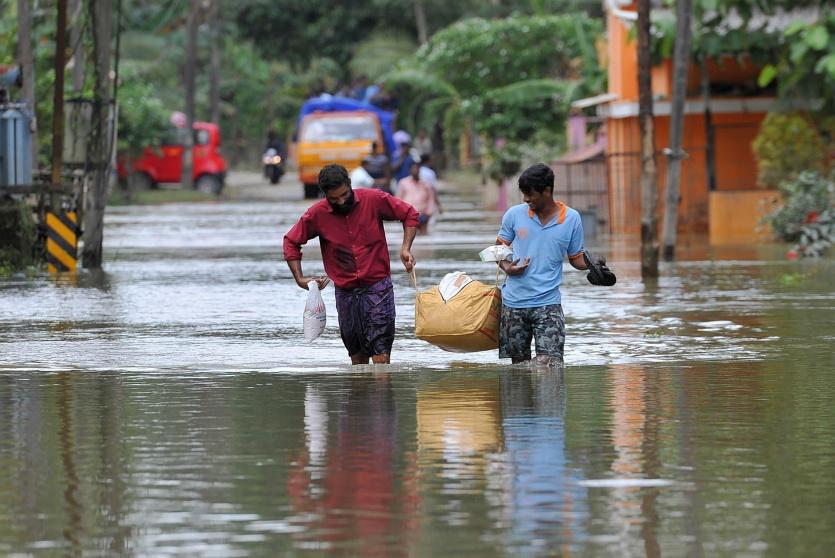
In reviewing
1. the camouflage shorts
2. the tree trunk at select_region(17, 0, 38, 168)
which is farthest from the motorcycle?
the camouflage shorts

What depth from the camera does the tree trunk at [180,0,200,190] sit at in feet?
179

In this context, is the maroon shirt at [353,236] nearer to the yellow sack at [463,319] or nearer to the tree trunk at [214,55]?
the yellow sack at [463,319]

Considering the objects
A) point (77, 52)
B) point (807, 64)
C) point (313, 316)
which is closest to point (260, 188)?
point (77, 52)

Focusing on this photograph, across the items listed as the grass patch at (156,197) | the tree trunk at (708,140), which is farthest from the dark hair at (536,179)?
the grass patch at (156,197)

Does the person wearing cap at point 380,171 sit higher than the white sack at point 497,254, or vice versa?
the person wearing cap at point 380,171

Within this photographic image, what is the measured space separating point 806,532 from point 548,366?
16.3 feet

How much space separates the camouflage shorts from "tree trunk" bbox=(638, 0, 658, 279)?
9563mm

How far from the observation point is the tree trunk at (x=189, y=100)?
54469mm

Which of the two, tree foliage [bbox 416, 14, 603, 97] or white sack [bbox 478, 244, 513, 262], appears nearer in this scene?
white sack [bbox 478, 244, 513, 262]

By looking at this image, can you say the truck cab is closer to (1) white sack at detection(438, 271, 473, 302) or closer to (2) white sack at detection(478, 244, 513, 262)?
(1) white sack at detection(438, 271, 473, 302)

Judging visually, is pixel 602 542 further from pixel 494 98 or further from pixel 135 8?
pixel 135 8

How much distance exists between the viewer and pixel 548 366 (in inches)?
473

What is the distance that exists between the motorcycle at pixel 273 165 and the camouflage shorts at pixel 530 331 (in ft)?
163

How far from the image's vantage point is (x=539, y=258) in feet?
38.3
